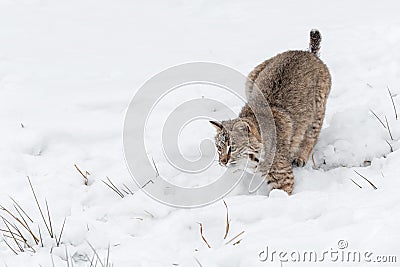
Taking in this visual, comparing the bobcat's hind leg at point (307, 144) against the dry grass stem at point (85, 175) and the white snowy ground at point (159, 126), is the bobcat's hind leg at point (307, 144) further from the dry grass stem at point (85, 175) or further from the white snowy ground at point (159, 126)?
the dry grass stem at point (85, 175)

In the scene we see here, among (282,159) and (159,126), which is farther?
(159,126)

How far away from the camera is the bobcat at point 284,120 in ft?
16.6

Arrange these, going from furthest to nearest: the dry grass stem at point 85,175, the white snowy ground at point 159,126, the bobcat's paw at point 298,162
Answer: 1. the bobcat's paw at point 298,162
2. the dry grass stem at point 85,175
3. the white snowy ground at point 159,126

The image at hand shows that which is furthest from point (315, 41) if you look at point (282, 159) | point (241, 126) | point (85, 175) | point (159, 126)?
point (85, 175)

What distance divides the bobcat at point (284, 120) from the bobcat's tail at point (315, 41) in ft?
0.74

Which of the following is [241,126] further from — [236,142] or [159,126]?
[159,126]

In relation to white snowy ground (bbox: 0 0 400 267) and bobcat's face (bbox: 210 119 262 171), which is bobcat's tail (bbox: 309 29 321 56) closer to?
white snowy ground (bbox: 0 0 400 267)

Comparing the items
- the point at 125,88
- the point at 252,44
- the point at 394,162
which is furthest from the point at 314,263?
the point at 252,44

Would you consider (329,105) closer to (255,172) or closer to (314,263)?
(255,172)

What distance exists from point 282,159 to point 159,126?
1444 millimetres

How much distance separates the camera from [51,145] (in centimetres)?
564

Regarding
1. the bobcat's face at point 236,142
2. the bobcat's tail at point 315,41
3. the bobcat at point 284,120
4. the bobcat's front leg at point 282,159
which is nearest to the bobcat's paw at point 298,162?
the bobcat at point 284,120

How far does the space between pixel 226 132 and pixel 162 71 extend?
7.75 feet

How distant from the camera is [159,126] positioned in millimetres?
6012
